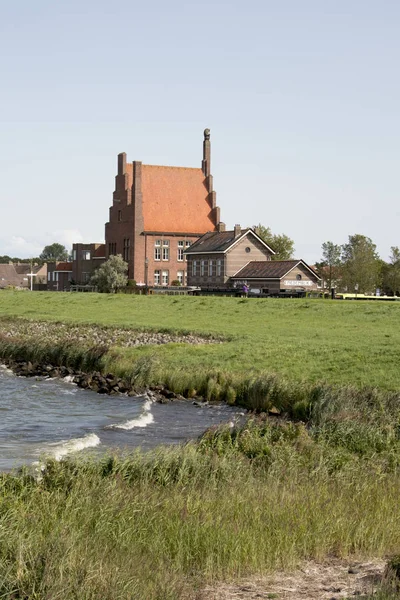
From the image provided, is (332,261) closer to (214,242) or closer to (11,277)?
(214,242)

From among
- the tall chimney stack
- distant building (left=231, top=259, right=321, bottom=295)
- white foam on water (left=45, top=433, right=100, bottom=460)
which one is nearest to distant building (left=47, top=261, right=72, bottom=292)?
the tall chimney stack

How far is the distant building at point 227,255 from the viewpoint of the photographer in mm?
94812

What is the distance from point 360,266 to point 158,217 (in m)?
27.6

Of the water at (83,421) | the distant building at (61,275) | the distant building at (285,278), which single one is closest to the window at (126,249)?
the distant building at (61,275)

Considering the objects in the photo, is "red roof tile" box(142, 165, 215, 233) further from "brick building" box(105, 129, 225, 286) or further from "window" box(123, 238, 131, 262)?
"window" box(123, 238, 131, 262)

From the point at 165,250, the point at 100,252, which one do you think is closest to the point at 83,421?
the point at 165,250

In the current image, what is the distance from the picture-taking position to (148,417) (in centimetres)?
2255

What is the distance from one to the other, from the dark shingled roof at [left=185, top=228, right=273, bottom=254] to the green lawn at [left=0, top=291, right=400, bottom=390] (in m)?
28.2

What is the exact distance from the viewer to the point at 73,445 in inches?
725

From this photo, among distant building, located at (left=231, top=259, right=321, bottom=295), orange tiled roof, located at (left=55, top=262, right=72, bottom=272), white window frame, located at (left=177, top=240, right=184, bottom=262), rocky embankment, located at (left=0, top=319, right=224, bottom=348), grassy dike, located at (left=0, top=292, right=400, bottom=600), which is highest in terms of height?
white window frame, located at (left=177, top=240, right=184, bottom=262)

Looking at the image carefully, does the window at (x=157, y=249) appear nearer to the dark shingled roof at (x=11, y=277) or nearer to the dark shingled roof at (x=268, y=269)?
the dark shingled roof at (x=268, y=269)

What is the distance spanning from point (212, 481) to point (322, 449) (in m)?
3.56

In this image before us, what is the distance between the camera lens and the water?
1844 centimetres

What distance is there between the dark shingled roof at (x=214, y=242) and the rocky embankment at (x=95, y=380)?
61.4 metres
